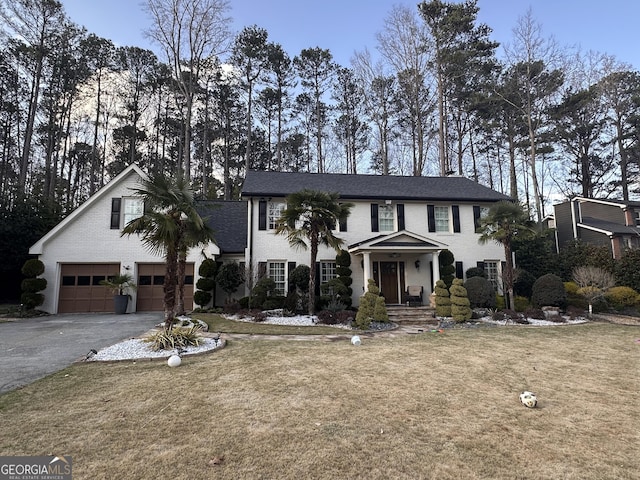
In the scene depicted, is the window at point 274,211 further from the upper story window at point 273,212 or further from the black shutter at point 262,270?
the black shutter at point 262,270

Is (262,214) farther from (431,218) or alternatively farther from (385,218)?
(431,218)

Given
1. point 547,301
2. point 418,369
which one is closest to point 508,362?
point 418,369

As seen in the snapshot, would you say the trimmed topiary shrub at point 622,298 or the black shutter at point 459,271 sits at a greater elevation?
the black shutter at point 459,271

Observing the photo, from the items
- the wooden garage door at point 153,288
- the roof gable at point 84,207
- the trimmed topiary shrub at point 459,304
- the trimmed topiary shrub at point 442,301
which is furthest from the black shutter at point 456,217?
the roof gable at point 84,207

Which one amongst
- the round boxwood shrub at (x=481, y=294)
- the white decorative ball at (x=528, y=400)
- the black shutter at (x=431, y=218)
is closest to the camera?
the white decorative ball at (x=528, y=400)

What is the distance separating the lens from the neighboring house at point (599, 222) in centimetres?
1905

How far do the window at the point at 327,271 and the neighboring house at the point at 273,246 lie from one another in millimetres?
48

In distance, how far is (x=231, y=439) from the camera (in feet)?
10.8

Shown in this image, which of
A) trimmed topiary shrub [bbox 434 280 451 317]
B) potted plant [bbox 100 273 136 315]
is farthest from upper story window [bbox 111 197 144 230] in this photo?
trimmed topiary shrub [bbox 434 280 451 317]

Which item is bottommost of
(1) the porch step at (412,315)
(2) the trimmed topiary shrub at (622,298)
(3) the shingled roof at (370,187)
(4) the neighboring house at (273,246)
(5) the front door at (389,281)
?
(1) the porch step at (412,315)

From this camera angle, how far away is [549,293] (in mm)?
13398

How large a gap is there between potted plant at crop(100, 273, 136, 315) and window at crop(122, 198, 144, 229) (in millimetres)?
2839

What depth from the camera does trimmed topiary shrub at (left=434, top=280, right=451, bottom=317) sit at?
12.7 m

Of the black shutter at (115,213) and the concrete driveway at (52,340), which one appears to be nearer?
the concrete driveway at (52,340)
